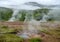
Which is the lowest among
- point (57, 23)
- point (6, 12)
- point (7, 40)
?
point (7, 40)

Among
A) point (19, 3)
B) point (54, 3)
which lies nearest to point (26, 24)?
point (19, 3)

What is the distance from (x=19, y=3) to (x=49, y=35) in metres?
0.36

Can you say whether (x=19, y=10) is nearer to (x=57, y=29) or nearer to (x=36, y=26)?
(x=36, y=26)

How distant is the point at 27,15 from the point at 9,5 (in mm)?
171

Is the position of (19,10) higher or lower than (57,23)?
higher

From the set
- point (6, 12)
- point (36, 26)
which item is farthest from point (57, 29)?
point (6, 12)

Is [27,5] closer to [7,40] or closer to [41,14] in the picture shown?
[41,14]

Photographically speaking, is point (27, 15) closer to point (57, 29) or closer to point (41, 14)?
point (41, 14)

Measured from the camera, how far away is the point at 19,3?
1153 mm

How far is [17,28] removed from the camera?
113cm

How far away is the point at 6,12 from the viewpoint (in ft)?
3.73

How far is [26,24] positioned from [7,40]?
0.20 metres

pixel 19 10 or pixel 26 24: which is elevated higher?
pixel 19 10

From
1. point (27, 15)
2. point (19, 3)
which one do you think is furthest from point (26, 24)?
point (19, 3)
